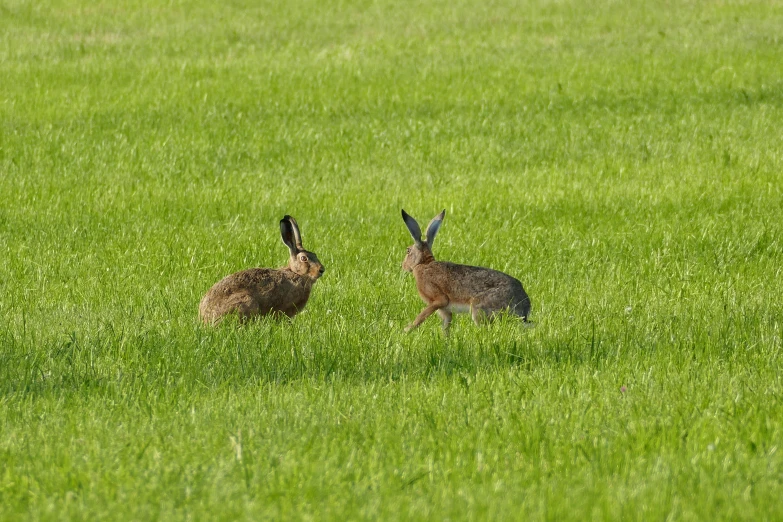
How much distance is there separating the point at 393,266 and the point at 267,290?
230 cm

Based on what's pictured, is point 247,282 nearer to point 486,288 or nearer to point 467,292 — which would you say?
point 467,292

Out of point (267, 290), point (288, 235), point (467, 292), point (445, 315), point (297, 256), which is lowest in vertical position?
point (445, 315)

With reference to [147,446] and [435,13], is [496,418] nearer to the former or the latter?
[147,446]

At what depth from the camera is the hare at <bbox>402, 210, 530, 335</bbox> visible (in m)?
7.56

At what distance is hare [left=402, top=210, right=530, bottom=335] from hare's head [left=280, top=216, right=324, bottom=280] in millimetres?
706

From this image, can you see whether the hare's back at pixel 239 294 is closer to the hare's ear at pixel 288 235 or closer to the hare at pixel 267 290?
the hare at pixel 267 290

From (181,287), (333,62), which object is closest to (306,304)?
(181,287)

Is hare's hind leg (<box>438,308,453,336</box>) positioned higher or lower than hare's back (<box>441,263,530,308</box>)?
lower

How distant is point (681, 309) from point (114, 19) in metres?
20.8

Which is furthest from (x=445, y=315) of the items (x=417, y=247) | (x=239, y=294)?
(x=239, y=294)

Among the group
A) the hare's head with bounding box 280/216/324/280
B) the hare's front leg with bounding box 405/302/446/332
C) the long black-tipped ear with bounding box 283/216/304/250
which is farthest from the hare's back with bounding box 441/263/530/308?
the long black-tipped ear with bounding box 283/216/304/250

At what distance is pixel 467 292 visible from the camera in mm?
7723

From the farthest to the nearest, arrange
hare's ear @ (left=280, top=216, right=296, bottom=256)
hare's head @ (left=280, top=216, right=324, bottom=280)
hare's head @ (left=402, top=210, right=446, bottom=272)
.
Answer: hare's head @ (left=402, top=210, right=446, bottom=272), hare's ear @ (left=280, top=216, right=296, bottom=256), hare's head @ (left=280, top=216, right=324, bottom=280)

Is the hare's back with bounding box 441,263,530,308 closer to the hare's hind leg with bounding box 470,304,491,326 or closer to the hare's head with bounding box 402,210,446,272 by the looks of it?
the hare's hind leg with bounding box 470,304,491,326
